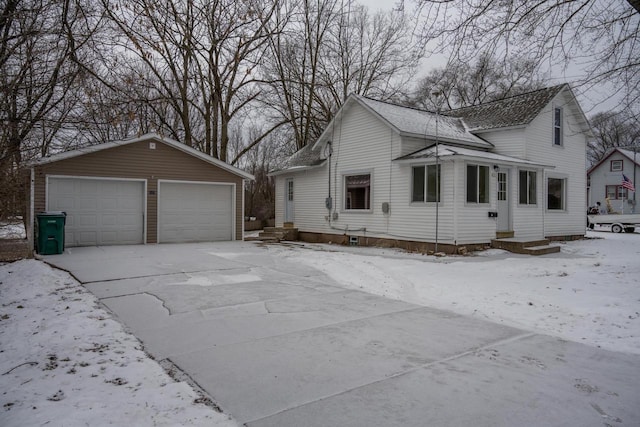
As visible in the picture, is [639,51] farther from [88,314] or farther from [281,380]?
[88,314]

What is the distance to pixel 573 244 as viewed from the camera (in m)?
15.5

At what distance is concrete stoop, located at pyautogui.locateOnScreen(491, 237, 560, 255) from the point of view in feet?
41.3

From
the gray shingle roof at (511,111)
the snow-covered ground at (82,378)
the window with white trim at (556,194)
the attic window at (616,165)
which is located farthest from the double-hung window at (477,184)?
the attic window at (616,165)

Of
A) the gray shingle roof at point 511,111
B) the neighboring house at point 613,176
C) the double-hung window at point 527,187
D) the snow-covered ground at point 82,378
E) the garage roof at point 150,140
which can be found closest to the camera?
the snow-covered ground at point 82,378

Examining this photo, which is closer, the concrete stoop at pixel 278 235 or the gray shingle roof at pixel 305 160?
the concrete stoop at pixel 278 235

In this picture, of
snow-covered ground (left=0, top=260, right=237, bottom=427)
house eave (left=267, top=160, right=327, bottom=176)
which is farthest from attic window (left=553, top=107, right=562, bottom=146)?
snow-covered ground (left=0, top=260, right=237, bottom=427)

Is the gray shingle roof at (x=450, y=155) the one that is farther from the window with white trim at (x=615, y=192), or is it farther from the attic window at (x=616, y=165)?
the attic window at (x=616, y=165)

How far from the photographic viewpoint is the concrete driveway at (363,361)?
306 cm

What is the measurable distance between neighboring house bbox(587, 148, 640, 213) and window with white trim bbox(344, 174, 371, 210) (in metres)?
30.9

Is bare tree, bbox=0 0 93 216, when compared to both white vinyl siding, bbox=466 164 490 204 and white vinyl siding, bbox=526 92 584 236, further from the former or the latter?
white vinyl siding, bbox=526 92 584 236

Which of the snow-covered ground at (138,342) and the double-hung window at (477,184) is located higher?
the double-hung window at (477,184)

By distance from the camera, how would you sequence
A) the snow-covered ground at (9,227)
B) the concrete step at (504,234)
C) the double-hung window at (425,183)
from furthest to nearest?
the concrete step at (504,234), the double-hung window at (425,183), the snow-covered ground at (9,227)

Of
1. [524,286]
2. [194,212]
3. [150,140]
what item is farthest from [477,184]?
[150,140]

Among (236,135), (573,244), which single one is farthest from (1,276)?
(236,135)
